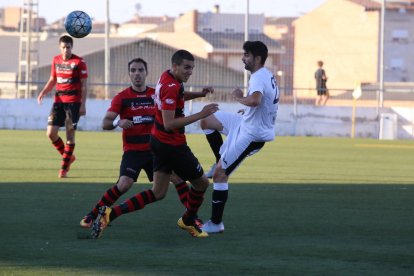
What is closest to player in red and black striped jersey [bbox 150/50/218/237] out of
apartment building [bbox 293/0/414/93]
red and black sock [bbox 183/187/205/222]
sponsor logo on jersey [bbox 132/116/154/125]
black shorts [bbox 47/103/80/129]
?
red and black sock [bbox 183/187/205/222]

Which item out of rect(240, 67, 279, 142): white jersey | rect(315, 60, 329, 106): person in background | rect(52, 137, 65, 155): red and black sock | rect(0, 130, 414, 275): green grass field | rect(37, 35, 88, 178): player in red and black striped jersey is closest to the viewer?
rect(0, 130, 414, 275): green grass field

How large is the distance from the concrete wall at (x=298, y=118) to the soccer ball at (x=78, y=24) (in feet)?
55.7

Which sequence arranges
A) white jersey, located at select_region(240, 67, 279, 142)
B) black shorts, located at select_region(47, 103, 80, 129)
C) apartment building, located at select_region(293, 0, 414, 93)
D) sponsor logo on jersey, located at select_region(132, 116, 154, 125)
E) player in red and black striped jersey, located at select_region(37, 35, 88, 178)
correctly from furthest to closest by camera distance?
apartment building, located at select_region(293, 0, 414, 93)
black shorts, located at select_region(47, 103, 80, 129)
player in red and black striped jersey, located at select_region(37, 35, 88, 178)
sponsor logo on jersey, located at select_region(132, 116, 154, 125)
white jersey, located at select_region(240, 67, 279, 142)

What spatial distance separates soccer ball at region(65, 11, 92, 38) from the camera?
714 inches

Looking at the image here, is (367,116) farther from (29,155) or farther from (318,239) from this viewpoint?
(318,239)

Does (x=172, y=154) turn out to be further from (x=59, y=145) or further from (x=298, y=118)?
(x=298, y=118)

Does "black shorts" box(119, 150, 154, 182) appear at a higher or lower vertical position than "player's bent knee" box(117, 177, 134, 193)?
higher

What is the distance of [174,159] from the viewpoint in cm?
1083

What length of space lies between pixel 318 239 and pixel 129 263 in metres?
2.39

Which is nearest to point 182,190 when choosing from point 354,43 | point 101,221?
point 101,221

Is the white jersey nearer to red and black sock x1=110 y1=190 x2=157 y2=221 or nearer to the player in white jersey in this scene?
the player in white jersey

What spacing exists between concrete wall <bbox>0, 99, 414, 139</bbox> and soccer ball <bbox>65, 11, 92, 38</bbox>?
1699cm

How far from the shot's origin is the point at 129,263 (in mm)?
9305

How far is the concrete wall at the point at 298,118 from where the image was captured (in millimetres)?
35344
